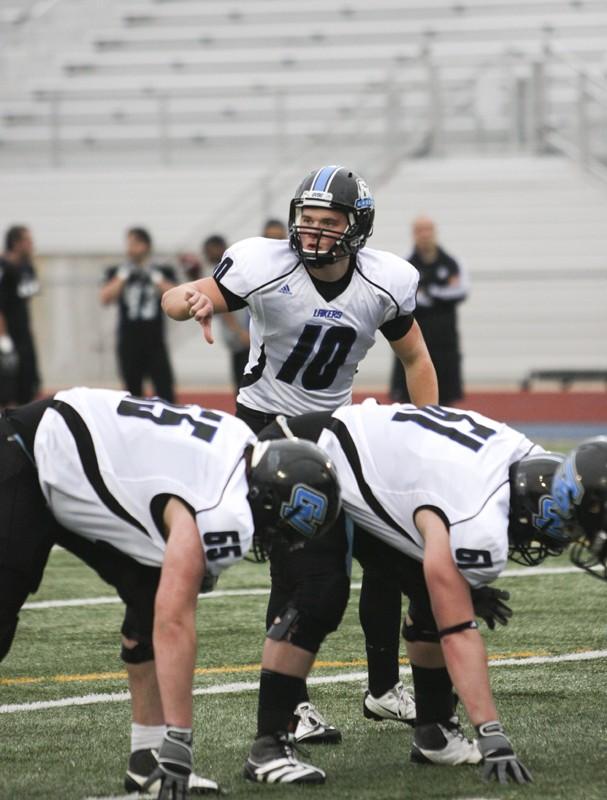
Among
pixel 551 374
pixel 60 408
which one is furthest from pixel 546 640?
pixel 551 374

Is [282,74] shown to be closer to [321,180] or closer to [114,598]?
[114,598]

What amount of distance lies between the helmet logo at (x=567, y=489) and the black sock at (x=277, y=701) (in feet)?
2.90

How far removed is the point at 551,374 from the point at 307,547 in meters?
10.4

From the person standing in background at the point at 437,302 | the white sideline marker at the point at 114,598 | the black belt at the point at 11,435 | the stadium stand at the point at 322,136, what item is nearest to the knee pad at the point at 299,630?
the black belt at the point at 11,435

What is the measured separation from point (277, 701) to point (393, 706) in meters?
0.72

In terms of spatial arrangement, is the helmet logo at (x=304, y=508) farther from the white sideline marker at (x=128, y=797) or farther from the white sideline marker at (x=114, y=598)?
the white sideline marker at (x=114, y=598)

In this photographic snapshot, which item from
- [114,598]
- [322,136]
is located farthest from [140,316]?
[114,598]

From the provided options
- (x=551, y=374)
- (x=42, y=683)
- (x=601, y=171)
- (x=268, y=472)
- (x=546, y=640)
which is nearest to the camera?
(x=268, y=472)

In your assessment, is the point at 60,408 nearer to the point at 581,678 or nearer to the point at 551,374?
the point at 581,678

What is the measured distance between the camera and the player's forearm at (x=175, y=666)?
3.82 metres

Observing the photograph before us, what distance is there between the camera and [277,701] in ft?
14.2

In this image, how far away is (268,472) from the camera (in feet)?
12.9

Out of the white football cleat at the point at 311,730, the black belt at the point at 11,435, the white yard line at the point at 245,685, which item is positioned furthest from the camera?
the white yard line at the point at 245,685

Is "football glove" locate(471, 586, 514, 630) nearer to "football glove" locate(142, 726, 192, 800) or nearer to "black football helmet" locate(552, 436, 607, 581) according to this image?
"black football helmet" locate(552, 436, 607, 581)
